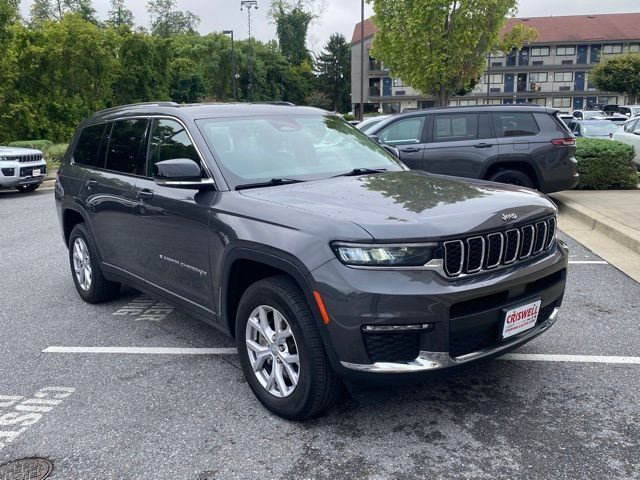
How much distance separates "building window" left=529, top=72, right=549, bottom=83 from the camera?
68.7 m

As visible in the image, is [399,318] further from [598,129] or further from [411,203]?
[598,129]

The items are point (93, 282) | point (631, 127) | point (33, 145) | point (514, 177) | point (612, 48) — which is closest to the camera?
point (93, 282)

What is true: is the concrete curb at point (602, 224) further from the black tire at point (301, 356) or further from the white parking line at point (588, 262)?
the black tire at point (301, 356)

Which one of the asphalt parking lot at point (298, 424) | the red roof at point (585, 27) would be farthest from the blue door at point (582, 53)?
the asphalt parking lot at point (298, 424)

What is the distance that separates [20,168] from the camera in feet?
45.5

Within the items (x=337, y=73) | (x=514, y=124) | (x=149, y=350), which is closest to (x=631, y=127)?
(x=514, y=124)

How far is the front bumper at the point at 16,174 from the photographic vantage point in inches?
538

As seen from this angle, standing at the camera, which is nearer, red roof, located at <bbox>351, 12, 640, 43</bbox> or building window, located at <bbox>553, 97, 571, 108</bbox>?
red roof, located at <bbox>351, 12, 640, 43</bbox>

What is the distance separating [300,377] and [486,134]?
7.50 m

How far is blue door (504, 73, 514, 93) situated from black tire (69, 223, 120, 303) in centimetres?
6987

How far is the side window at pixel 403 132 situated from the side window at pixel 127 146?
233 inches

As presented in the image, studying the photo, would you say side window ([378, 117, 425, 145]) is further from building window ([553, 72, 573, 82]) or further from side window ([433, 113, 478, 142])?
building window ([553, 72, 573, 82])

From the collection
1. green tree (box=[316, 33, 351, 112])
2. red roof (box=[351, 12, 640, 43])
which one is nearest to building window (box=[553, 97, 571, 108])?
red roof (box=[351, 12, 640, 43])

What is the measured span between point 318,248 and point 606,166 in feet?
32.9
